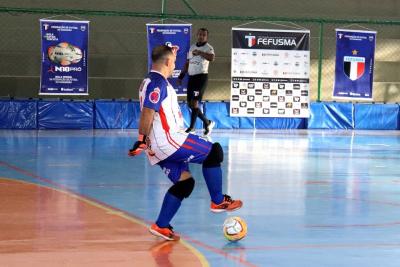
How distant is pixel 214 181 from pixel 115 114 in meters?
16.3

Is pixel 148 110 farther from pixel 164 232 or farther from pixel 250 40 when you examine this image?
pixel 250 40

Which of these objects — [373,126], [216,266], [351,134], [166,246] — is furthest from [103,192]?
[373,126]

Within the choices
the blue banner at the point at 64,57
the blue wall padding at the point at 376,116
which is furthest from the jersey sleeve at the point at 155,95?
the blue wall padding at the point at 376,116

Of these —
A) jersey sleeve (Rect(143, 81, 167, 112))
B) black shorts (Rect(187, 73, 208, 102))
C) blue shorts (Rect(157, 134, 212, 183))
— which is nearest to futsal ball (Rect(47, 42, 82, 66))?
black shorts (Rect(187, 73, 208, 102))

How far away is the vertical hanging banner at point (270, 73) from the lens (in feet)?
80.4

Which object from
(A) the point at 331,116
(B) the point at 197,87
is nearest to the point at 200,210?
(B) the point at 197,87

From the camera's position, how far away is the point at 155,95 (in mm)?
7113

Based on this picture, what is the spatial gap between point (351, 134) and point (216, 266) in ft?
59.0

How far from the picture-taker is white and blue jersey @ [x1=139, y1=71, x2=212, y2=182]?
7.14 m

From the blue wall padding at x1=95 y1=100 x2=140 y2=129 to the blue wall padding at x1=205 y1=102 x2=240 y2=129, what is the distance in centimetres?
226

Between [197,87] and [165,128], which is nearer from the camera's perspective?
[165,128]

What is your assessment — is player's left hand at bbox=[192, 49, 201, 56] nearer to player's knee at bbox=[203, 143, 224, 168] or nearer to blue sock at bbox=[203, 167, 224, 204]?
blue sock at bbox=[203, 167, 224, 204]

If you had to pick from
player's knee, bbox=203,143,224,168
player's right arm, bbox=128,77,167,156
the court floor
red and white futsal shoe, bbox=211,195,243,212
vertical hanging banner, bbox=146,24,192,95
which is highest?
vertical hanging banner, bbox=146,24,192,95

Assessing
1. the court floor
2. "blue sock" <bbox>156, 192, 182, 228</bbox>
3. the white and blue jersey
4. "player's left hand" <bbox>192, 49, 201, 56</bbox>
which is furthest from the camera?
"player's left hand" <bbox>192, 49, 201, 56</bbox>
